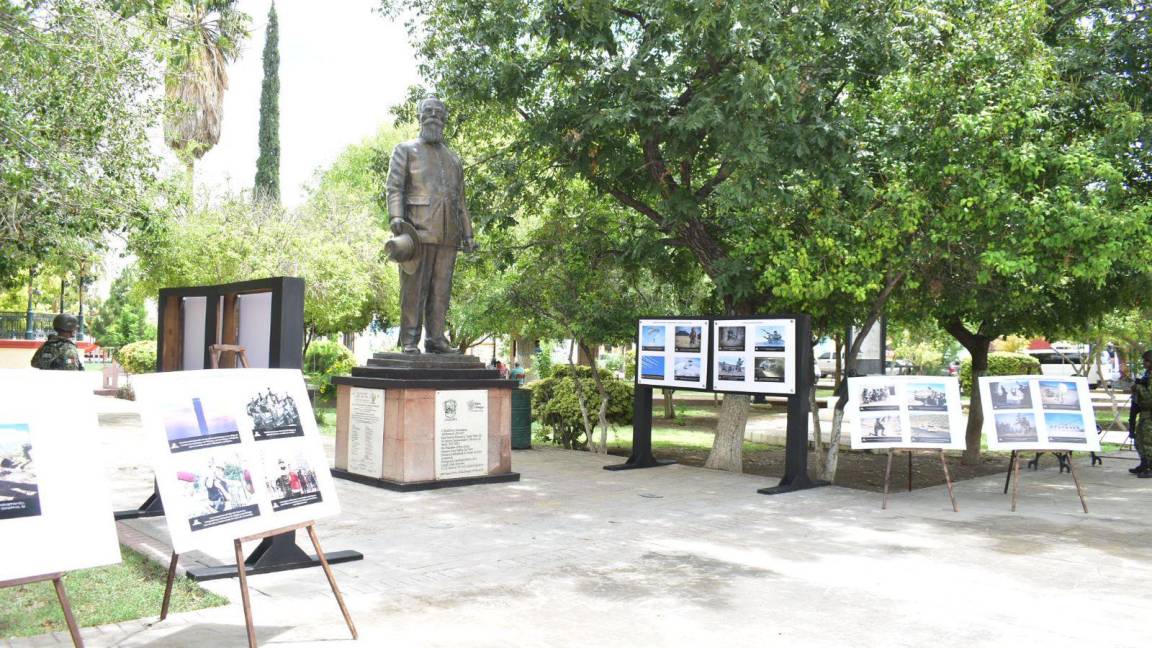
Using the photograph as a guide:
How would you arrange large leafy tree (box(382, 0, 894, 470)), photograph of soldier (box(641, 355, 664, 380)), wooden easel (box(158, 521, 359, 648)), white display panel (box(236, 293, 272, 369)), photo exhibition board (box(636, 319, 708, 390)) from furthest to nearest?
photograph of soldier (box(641, 355, 664, 380)) → photo exhibition board (box(636, 319, 708, 390)) → large leafy tree (box(382, 0, 894, 470)) → white display panel (box(236, 293, 272, 369)) → wooden easel (box(158, 521, 359, 648))

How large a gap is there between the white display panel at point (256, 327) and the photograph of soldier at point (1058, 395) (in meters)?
7.71

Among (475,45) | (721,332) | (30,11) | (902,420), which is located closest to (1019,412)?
(902,420)

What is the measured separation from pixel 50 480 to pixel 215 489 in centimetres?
86

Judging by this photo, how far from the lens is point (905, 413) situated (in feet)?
31.7

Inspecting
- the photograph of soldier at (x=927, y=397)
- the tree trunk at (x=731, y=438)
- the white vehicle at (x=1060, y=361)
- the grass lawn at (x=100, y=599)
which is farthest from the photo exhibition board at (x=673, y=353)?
the white vehicle at (x=1060, y=361)

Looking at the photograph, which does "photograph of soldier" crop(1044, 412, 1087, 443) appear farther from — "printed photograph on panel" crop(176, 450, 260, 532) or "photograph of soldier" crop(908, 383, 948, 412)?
"printed photograph on panel" crop(176, 450, 260, 532)

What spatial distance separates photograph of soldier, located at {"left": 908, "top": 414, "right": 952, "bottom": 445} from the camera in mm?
9547

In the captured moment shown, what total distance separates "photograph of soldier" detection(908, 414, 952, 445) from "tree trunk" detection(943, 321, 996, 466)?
4.67 meters

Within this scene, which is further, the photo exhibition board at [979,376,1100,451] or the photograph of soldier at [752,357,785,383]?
the photograph of soldier at [752,357,785,383]

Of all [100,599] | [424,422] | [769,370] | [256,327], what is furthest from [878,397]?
[100,599]

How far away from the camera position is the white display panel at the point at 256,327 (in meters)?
6.69

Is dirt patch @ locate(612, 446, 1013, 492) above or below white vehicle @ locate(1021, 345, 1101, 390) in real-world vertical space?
below

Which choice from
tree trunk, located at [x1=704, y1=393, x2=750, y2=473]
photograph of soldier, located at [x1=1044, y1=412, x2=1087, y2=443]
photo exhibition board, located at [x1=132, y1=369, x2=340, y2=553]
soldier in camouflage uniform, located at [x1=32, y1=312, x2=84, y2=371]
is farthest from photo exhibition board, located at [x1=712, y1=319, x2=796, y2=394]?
soldier in camouflage uniform, located at [x1=32, y1=312, x2=84, y2=371]

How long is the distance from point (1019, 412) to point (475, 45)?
298 inches
